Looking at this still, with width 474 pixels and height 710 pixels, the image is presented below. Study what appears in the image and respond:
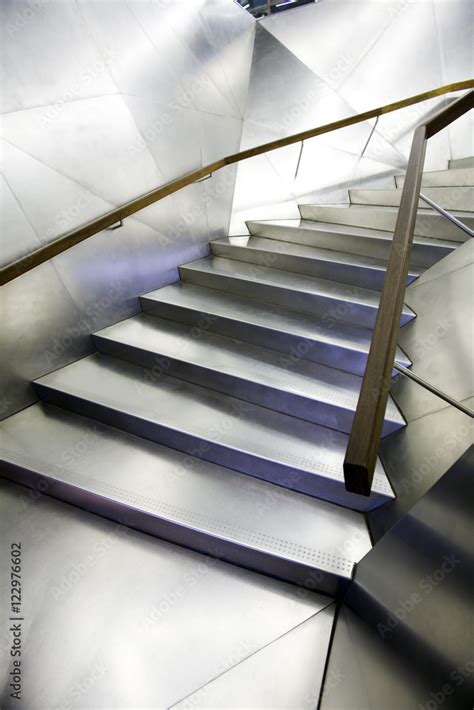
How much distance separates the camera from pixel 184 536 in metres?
1.92

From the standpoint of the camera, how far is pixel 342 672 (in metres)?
1.43

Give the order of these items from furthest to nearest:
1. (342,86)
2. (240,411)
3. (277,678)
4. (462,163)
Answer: (342,86), (462,163), (240,411), (277,678)

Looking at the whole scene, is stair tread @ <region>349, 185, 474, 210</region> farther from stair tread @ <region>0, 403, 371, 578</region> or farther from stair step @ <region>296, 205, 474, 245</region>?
stair tread @ <region>0, 403, 371, 578</region>

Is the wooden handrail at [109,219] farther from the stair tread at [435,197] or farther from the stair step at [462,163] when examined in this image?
the stair step at [462,163]

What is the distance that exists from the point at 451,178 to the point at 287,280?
1.83 metres

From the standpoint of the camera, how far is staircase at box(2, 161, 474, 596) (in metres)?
1.89

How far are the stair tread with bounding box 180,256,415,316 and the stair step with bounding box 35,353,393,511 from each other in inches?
38.7

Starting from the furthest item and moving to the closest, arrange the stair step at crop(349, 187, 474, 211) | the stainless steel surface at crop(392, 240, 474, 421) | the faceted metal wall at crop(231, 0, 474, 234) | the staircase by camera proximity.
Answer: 1. the faceted metal wall at crop(231, 0, 474, 234)
2. the stair step at crop(349, 187, 474, 211)
3. the staircase
4. the stainless steel surface at crop(392, 240, 474, 421)

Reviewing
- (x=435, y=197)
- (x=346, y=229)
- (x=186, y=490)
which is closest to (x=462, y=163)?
(x=435, y=197)

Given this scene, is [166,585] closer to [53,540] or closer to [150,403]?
[53,540]

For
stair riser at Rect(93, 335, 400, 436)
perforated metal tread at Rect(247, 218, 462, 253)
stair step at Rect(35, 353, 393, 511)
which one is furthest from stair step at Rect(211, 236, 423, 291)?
stair step at Rect(35, 353, 393, 511)

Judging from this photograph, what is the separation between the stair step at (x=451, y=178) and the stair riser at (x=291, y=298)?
1.82 m

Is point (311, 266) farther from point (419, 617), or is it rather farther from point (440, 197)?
point (419, 617)

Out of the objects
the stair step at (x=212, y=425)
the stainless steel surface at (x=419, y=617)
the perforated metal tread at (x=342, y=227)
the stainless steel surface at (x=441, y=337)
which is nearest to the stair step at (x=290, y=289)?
the stainless steel surface at (x=441, y=337)
